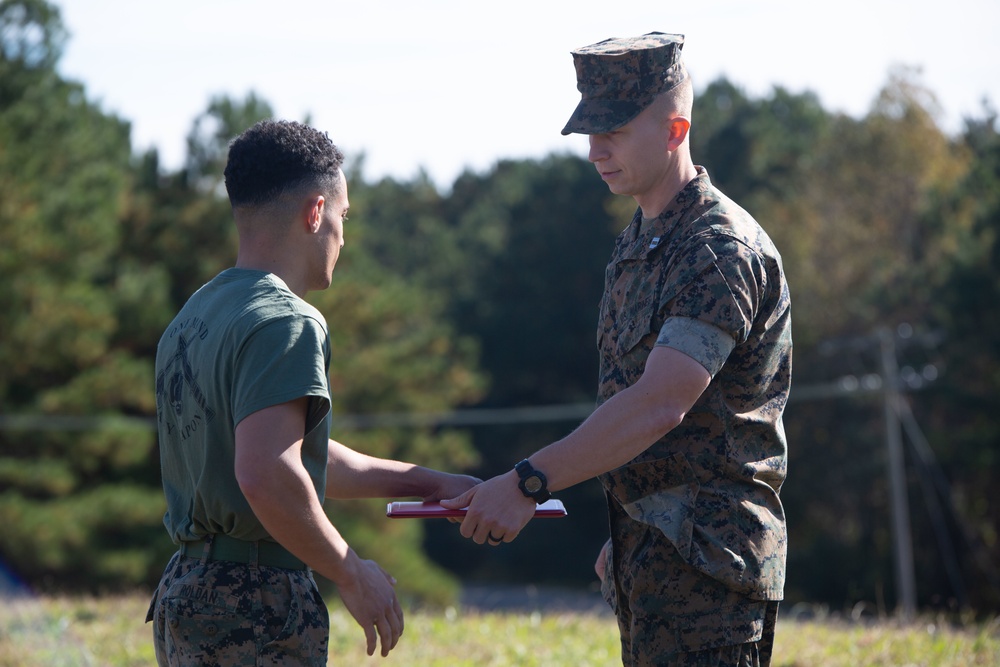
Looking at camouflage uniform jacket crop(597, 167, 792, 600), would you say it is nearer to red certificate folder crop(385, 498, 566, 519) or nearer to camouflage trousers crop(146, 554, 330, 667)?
red certificate folder crop(385, 498, 566, 519)

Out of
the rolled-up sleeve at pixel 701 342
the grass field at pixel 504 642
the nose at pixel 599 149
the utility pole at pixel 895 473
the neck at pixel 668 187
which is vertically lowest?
the utility pole at pixel 895 473

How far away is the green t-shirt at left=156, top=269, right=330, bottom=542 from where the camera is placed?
2.60 m

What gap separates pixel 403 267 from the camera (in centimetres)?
4769

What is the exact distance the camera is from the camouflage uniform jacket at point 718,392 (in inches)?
113

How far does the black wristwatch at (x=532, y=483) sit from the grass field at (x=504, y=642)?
2.75 meters

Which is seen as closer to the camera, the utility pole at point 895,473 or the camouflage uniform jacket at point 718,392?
the camouflage uniform jacket at point 718,392

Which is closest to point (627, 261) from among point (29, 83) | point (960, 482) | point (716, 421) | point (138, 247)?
point (716, 421)

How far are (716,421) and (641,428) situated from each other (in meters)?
0.24

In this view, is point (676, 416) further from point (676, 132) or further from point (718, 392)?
point (676, 132)

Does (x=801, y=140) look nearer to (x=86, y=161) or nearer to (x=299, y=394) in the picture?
(x=86, y=161)

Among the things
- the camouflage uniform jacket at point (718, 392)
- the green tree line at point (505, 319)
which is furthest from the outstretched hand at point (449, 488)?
the green tree line at point (505, 319)

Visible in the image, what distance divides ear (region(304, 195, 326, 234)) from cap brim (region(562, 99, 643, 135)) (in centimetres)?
77

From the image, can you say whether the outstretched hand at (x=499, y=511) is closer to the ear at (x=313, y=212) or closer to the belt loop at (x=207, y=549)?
the belt loop at (x=207, y=549)

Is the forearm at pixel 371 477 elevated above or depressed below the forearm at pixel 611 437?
below
